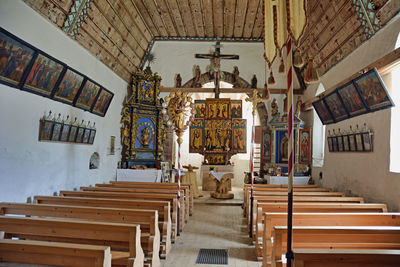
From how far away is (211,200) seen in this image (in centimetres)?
998

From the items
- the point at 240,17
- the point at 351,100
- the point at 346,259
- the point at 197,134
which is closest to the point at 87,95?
the point at 197,134

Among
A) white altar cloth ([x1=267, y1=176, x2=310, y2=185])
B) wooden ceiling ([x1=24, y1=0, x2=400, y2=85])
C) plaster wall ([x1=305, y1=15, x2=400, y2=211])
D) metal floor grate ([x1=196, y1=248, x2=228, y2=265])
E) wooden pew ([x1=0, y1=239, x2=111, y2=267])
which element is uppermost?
wooden ceiling ([x1=24, y1=0, x2=400, y2=85])

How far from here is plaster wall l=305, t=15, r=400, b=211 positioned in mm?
5286

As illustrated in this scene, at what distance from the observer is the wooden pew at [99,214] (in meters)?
3.79

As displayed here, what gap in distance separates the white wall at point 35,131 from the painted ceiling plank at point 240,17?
14.4ft

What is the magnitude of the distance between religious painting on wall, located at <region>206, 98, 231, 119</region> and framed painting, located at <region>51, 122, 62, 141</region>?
5895 mm

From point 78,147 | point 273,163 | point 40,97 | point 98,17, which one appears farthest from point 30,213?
point 273,163

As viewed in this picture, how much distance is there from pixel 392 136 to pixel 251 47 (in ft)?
23.6

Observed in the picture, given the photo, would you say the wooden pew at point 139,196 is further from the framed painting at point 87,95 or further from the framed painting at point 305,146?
the framed painting at point 305,146

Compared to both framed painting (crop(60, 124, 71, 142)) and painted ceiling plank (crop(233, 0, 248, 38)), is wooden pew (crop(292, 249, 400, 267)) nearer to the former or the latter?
framed painting (crop(60, 124, 71, 142))

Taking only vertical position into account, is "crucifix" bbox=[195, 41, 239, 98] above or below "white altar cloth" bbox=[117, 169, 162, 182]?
above

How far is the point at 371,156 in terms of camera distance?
5.98m

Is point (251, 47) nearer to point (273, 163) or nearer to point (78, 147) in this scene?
point (273, 163)

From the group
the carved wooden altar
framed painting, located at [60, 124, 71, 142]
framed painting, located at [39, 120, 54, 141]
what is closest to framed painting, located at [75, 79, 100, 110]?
framed painting, located at [60, 124, 71, 142]
